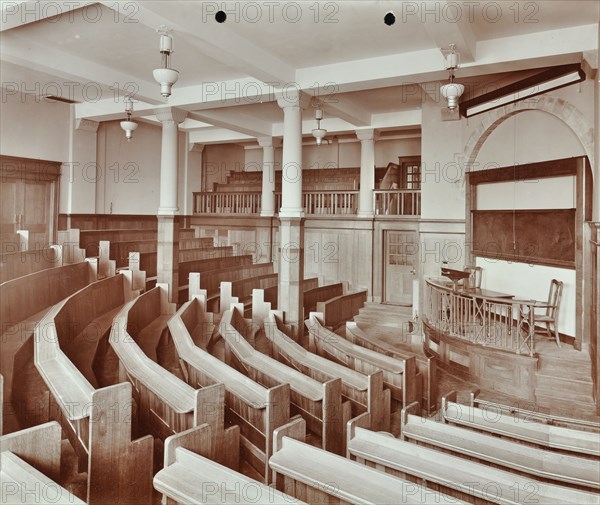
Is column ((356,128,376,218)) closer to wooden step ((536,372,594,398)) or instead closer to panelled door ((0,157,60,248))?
wooden step ((536,372,594,398))

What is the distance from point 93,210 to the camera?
36.7ft

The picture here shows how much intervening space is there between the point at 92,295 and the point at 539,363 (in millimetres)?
6025

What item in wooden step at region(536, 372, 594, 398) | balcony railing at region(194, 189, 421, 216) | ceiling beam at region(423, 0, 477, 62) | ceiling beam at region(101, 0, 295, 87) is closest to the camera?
ceiling beam at region(423, 0, 477, 62)

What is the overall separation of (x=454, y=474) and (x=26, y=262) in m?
6.48

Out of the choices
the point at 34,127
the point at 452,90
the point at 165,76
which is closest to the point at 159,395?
the point at 165,76

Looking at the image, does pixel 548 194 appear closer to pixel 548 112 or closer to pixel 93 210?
pixel 548 112

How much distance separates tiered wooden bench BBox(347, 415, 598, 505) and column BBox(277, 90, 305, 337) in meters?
4.73

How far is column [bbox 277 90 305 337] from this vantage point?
8086 millimetres

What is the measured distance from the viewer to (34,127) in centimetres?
986

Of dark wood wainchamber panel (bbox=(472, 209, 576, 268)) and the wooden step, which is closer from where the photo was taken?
the wooden step

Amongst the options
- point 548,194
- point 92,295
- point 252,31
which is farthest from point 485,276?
point 92,295

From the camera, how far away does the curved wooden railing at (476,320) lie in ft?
21.9

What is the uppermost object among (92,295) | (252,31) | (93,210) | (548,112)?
(252,31)

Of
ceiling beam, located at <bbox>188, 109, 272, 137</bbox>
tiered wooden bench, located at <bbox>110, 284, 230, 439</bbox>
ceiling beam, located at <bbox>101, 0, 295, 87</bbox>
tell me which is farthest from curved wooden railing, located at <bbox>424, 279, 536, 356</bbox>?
ceiling beam, located at <bbox>188, 109, 272, 137</bbox>
